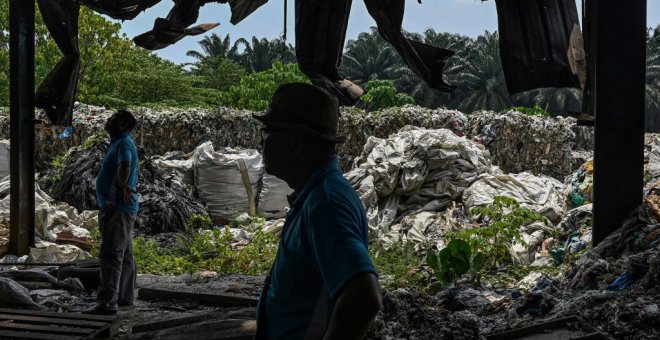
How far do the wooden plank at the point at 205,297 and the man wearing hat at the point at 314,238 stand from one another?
455 cm

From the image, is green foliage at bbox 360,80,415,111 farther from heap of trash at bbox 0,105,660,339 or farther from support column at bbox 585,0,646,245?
support column at bbox 585,0,646,245

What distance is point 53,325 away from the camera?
5.42 metres

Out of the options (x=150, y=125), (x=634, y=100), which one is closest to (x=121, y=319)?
(x=634, y=100)

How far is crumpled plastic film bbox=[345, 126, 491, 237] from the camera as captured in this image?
11.5 metres

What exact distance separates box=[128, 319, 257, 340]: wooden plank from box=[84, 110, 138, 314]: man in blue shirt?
125 cm

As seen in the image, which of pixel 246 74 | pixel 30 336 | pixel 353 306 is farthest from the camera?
pixel 246 74

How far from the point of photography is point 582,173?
37.0 ft

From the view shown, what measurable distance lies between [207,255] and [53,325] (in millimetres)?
4674

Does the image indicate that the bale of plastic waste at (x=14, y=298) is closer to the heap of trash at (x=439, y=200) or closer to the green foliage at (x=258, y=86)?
the heap of trash at (x=439, y=200)

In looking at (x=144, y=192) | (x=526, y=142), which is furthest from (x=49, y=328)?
(x=526, y=142)

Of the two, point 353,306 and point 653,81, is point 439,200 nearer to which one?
point 353,306

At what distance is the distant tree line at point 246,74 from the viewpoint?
2785 cm

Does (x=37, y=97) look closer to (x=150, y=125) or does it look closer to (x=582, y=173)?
(x=150, y=125)

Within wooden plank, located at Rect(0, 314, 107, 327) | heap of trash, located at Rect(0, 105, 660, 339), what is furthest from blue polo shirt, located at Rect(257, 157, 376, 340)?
wooden plank, located at Rect(0, 314, 107, 327)
